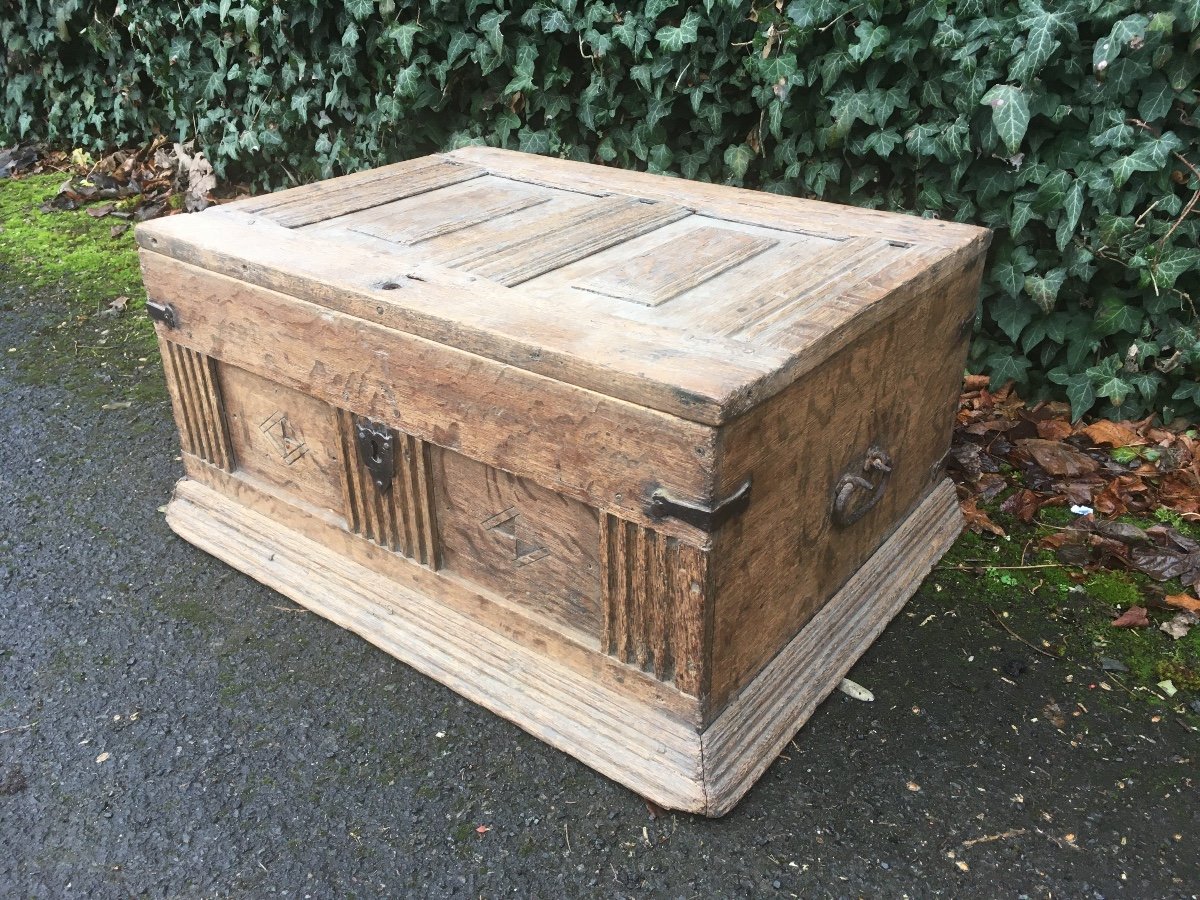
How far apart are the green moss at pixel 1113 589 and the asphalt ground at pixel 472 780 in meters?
0.20

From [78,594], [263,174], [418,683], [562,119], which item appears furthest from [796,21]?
[263,174]

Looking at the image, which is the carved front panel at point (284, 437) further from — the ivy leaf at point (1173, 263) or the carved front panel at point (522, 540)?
the ivy leaf at point (1173, 263)

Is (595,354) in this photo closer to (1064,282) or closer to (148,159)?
(1064,282)

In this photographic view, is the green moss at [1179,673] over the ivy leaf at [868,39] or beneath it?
beneath

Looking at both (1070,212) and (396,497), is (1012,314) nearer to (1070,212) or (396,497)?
(1070,212)

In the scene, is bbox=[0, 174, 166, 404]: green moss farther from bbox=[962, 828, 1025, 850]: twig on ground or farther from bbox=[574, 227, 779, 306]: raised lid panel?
bbox=[962, 828, 1025, 850]: twig on ground

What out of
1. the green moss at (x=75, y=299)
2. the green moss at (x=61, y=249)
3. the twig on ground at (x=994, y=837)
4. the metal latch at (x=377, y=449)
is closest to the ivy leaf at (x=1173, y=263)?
the twig on ground at (x=994, y=837)

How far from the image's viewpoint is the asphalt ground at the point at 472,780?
60.1 inches

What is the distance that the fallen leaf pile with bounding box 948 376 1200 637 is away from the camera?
7.30 ft

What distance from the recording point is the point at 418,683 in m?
1.92

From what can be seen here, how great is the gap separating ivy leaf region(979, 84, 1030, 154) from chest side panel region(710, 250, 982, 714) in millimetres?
407

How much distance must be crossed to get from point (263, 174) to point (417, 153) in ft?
3.22

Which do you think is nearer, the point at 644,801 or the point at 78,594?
the point at 644,801

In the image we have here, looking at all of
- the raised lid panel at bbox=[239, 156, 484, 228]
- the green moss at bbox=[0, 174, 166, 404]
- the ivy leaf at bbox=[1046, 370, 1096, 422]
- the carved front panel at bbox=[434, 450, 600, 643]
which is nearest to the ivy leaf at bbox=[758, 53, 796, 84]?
the raised lid panel at bbox=[239, 156, 484, 228]
